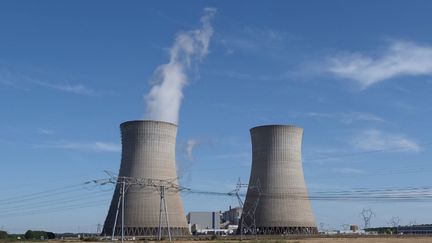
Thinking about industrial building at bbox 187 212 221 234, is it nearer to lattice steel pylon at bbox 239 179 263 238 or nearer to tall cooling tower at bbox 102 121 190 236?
lattice steel pylon at bbox 239 179 263 238

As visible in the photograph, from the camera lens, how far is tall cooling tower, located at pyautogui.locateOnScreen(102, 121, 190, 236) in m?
44.7

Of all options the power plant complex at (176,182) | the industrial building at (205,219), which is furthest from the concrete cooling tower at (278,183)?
the industrial building at (205,219)

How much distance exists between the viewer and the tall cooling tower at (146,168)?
44.7 m

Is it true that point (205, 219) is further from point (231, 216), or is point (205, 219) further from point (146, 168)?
point (146, 168)

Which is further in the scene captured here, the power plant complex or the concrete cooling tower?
the concrete cooling tower

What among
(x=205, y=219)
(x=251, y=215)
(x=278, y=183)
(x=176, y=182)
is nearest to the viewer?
(x=176, y=182)

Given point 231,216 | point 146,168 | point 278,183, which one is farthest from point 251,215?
point 231,216

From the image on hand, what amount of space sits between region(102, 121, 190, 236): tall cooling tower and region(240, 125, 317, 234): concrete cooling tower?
7.56m

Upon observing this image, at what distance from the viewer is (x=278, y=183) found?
161 feet

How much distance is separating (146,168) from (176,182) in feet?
13.5

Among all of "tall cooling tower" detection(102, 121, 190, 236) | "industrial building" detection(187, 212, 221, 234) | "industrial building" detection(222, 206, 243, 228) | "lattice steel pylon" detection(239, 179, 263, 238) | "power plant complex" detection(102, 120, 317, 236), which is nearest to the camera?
"tall cooling tower" detection(102, 121, 190, 236)

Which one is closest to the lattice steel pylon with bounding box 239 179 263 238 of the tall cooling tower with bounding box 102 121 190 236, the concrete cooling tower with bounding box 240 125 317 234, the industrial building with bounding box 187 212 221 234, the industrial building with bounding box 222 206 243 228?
the concrete cooling tower with bounding box 240 125 317 234

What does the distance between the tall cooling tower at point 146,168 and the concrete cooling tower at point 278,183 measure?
7564 millimetres

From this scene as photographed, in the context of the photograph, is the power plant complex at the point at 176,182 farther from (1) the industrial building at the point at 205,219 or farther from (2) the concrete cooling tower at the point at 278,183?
(1) the industrial building at the point at 205,219
